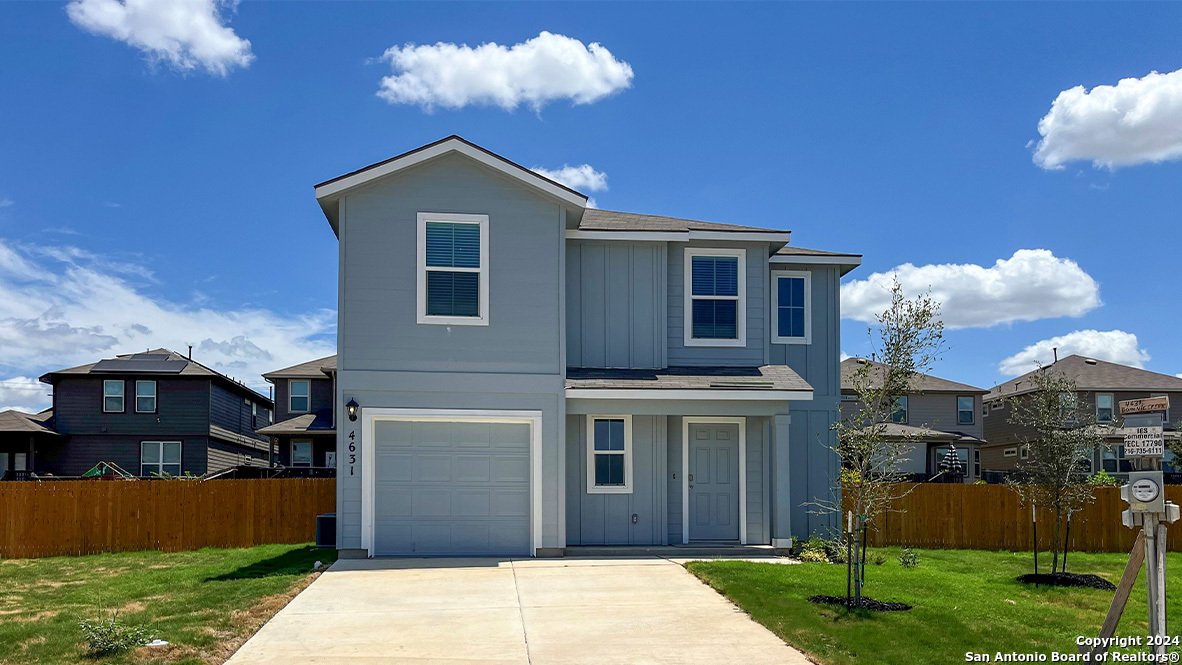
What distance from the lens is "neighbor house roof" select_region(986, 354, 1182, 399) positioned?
132 ft

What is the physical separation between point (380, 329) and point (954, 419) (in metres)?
30.0

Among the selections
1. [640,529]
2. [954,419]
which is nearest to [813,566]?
[640,529]

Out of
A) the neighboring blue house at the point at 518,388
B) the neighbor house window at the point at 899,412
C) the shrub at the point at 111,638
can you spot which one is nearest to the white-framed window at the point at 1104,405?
the neighbor house window at the point at 899,412

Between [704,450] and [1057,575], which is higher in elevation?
[704,450]

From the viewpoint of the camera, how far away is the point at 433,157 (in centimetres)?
1527

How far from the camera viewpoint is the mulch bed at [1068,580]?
13.5 metres

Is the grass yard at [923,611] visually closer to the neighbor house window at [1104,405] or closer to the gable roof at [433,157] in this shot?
the gable roof at [433,157]

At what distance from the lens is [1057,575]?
13.8 metres

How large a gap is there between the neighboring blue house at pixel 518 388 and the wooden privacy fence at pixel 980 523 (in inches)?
183

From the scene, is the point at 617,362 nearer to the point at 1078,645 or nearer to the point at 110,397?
the point at 1078,645

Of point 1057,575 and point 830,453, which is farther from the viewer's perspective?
point 830,453

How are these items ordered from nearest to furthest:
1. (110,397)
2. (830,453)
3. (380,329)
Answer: (380,329) < (830,453) < (110,397)

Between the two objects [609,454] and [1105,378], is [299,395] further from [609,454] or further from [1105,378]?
[1105,378]

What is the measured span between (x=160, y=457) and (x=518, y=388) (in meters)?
23.1
